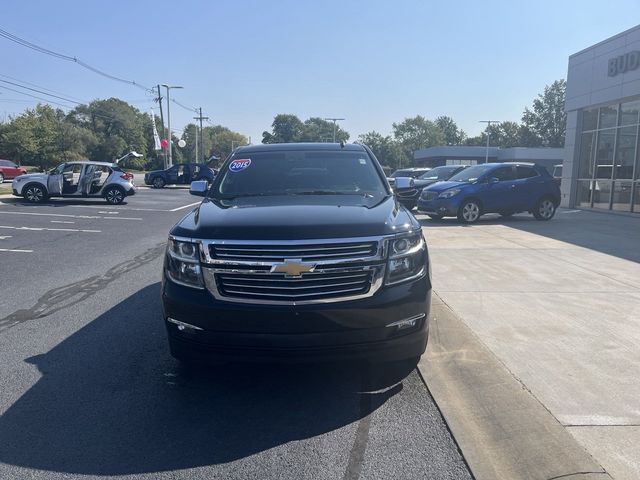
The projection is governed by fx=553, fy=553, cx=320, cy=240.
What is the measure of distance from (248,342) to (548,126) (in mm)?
119807

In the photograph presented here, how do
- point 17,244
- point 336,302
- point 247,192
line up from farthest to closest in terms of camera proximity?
1. point 17,244
2. point 247,192
3. point 336,302

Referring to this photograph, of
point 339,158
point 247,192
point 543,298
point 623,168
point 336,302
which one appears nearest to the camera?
point 336,302

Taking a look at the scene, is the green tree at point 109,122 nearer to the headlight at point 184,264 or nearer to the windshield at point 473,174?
the windshield at point 473,174

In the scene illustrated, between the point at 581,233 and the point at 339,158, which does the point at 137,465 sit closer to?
the point at 339,158

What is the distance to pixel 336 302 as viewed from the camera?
11.6 ft

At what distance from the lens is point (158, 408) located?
12.3 feet

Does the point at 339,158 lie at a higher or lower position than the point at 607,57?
lower

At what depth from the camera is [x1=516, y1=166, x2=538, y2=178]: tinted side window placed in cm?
1608

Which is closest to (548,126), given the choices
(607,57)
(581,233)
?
(607,57)

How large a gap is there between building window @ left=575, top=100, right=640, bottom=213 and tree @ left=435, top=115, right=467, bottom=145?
126101 mm

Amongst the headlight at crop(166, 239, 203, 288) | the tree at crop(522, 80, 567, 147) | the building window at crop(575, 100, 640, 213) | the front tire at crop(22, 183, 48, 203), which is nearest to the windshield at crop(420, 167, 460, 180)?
the building window at crop(575, 100, 640, 213)

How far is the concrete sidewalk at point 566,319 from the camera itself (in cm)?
350

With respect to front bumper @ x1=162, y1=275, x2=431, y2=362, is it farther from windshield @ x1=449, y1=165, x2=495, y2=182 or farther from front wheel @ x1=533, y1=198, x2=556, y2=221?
front wheel @ x1=533, y1=198, x2=556, y2=221

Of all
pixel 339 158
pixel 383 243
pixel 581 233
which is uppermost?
pixel 339 158
